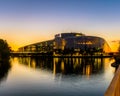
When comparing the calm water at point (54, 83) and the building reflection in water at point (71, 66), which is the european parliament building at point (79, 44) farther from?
the calm water at point (54, 83)

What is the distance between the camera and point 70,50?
9481 centimetres

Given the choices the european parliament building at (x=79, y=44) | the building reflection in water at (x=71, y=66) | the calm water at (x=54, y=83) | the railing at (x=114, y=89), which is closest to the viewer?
the railing at (x=114, y=89)

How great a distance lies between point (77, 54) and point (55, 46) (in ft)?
43.6

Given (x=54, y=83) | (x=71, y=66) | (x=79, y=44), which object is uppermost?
(x=79, y=44)

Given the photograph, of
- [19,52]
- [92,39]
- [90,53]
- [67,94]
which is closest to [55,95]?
[67,94]

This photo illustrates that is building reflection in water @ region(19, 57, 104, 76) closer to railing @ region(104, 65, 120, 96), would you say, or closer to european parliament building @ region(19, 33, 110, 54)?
railing @ region(104, 65, 120, 96)

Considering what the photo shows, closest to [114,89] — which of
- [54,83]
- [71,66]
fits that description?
[54,83]

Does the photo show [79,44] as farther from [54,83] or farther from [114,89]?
[114,89]

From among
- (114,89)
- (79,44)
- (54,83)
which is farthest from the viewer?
(79,44)

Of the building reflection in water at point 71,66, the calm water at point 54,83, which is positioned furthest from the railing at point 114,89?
the building reflection in water at point 71,66

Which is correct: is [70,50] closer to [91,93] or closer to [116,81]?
[91,93]

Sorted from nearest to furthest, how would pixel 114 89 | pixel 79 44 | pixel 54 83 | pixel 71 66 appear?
1. pixel 114 89
2. pixel 54 83
3. pixel 71 66
4. pixel 79 44

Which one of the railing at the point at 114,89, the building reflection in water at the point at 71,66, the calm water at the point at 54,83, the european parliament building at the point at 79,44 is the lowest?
the building reflection in water at the point at 71,66

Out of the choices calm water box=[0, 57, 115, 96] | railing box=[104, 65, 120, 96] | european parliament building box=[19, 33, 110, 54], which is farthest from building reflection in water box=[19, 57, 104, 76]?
european parliament building box=[19, 33, 110, 54]
